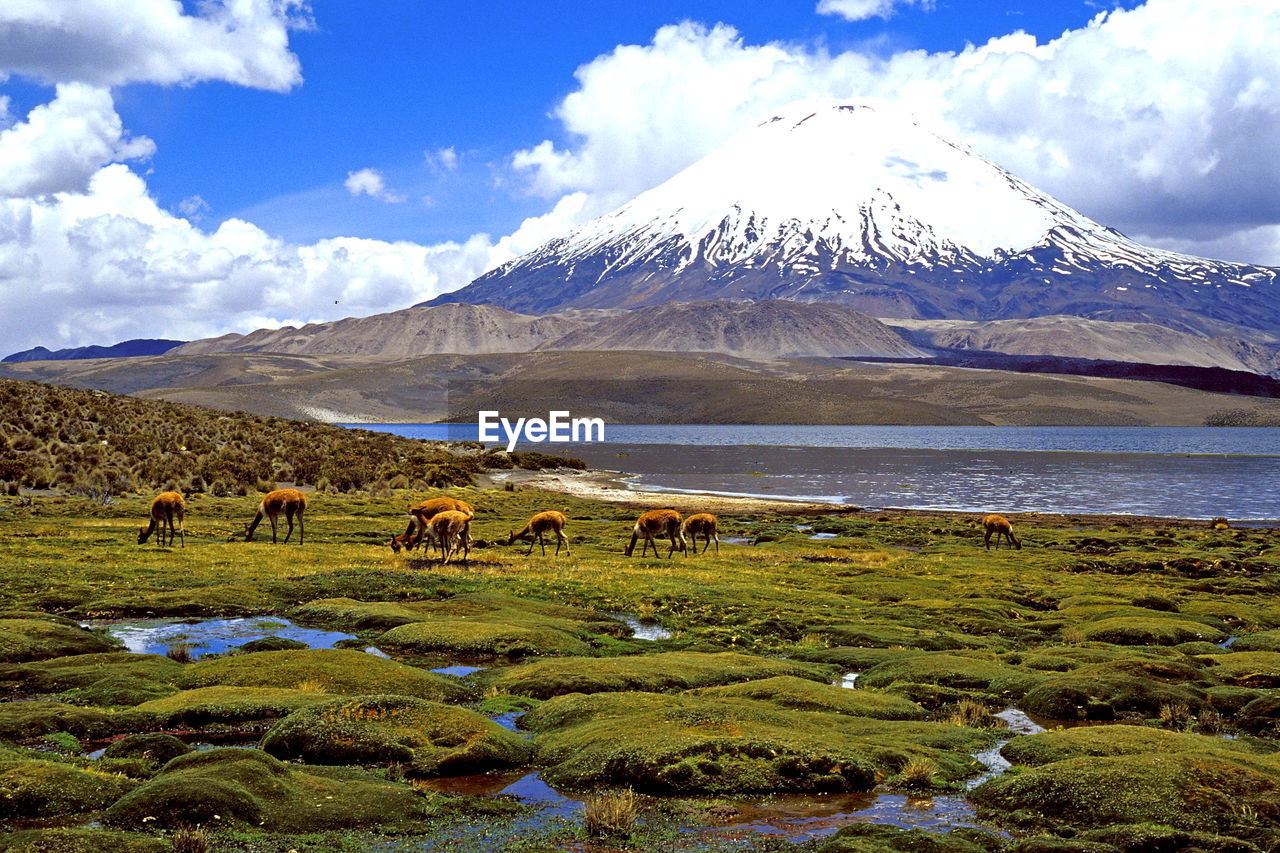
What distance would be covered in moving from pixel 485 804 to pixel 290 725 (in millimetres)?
A: 3352

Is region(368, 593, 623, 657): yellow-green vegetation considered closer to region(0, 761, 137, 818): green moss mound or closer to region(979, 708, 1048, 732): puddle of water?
region(979, 708, 1048, 732): puddle of water

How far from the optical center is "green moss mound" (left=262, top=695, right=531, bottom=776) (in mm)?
12758

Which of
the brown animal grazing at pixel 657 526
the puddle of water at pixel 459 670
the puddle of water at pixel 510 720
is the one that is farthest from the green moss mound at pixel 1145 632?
the brown animal grazing at pixel 657 526

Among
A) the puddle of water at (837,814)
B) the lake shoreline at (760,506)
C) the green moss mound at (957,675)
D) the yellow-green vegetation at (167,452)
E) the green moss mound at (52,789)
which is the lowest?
the lake shoreline at (760,506)

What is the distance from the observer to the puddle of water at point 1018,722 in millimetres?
15531

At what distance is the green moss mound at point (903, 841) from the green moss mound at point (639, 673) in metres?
6.99

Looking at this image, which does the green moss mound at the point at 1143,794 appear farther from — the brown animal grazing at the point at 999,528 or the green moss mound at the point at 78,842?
the brown animal grazing at the point at 999,528

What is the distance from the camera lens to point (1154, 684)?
17312 mm

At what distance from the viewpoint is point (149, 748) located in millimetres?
12328

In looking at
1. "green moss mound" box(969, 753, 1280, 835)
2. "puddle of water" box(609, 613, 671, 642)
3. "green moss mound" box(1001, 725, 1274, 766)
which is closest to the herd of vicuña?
"puddle of water" box(609, 613, 671, 642)

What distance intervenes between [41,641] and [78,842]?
35.7ft

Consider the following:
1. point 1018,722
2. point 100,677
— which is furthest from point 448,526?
point 1018,722

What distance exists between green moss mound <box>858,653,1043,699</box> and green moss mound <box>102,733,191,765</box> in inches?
438

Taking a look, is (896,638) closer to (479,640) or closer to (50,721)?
(479,640)
